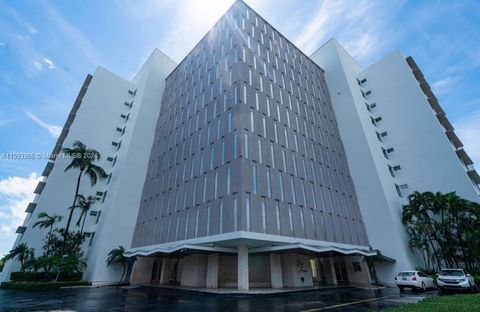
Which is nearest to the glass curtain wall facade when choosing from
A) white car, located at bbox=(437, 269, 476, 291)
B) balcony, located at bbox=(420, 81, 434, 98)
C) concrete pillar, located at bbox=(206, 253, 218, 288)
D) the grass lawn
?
concrete pillar, located at bbox=(206, 253, 218, 288)

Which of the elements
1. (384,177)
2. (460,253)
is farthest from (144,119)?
(460,253)

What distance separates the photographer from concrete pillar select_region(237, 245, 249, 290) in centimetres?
1864

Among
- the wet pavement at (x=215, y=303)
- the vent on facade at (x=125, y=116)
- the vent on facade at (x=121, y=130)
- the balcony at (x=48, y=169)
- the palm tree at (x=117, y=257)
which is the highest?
the vent on facade at (x=125, y=116)

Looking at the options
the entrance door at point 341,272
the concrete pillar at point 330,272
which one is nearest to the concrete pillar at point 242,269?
the concrete pillar at point 330,272

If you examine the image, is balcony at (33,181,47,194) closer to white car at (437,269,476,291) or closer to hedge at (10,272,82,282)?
hedge at (10,272,82,282)

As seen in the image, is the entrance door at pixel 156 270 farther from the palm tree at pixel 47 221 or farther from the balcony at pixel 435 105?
the balcony at pixel 435 105

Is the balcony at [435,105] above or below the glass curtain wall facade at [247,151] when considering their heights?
above

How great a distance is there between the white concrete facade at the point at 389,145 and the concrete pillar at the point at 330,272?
5566mm

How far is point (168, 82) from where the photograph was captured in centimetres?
4734

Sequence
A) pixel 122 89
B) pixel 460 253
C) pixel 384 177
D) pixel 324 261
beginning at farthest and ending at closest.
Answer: pixel 122 89 → pixel 384 177 → pixel 324 261 → pixel 460 253

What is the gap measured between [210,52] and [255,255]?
97.0 feet

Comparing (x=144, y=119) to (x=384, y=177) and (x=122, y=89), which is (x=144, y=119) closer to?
(x=122, y=89)

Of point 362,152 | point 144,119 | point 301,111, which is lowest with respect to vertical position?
point 362,152

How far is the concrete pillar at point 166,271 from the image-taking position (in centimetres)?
2933
